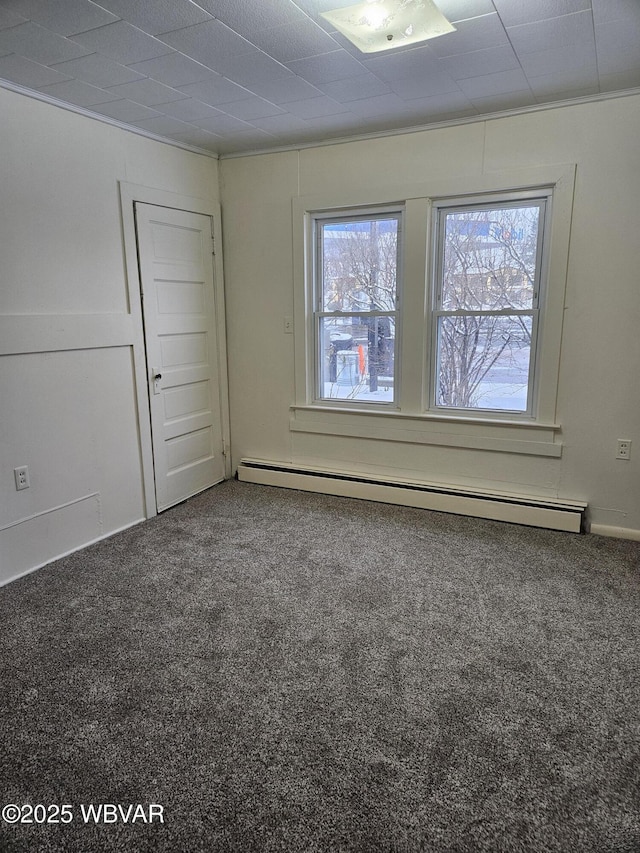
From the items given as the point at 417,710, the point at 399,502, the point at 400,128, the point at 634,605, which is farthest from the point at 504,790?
the point at 400,128

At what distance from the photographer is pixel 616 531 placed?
3312mm

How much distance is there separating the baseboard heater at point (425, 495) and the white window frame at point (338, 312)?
21.7 inches

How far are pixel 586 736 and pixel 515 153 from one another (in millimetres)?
3053

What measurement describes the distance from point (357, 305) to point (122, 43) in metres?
2.11

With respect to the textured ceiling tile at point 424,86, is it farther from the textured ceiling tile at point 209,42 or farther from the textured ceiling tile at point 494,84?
the textured ceiling tile at point 209,42

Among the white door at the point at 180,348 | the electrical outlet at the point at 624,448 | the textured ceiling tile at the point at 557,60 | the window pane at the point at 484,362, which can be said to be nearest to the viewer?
the textured ceiling tile at the point at 557,60

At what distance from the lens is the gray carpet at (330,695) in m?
1.51

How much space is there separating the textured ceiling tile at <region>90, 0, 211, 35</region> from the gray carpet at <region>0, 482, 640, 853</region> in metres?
2.51

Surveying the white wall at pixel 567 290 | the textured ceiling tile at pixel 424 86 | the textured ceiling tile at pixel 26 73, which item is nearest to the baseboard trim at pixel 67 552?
the white wall at pixel 567 290

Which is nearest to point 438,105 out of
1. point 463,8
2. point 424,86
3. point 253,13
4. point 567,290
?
point 424,86

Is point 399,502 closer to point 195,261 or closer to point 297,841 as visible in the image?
point 195,261

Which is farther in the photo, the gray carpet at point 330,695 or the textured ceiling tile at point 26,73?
the textured ceiling tile at point 26,73

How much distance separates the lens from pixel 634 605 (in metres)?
2.57

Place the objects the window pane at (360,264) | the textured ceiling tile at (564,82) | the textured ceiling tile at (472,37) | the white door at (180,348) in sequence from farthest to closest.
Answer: the window pane at (360,264), the white door at (180,348), the textured ceiling tile at (564,82), the textured ceiling tile at (472,37)
